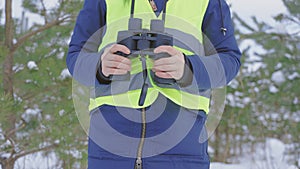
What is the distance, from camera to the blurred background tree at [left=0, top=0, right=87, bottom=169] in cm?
350

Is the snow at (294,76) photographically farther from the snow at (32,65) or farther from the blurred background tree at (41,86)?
the snow at (32,65)

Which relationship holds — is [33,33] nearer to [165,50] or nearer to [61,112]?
[61,112]

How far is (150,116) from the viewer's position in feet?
4.00

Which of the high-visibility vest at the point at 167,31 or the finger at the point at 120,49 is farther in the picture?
the high-visibility vest at the point at 167,31

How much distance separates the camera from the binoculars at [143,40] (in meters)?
1.12

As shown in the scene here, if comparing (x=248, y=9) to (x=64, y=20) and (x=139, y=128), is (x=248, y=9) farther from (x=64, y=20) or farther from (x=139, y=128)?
(x=139, y=128)

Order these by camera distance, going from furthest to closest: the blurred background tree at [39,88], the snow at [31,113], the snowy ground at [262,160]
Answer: the snowy ground at [262,160], the snow at [31,113], the blurred background tree at [39,88]

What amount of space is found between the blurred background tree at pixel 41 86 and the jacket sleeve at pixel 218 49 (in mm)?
2217

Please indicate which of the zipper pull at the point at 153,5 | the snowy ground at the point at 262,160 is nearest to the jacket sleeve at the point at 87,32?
the zipper pull at the point at 153,5

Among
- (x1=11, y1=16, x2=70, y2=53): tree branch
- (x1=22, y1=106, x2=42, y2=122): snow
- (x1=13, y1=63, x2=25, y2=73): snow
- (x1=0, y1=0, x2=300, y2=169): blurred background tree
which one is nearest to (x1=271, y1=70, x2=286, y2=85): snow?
(x1=0, y1=0, x2=300, y2=169): blurred background tree

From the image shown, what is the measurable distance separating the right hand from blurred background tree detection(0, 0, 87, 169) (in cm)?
231

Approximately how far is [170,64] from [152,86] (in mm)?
147

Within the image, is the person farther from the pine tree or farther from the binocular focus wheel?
the pine tree

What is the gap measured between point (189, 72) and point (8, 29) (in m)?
2.68
